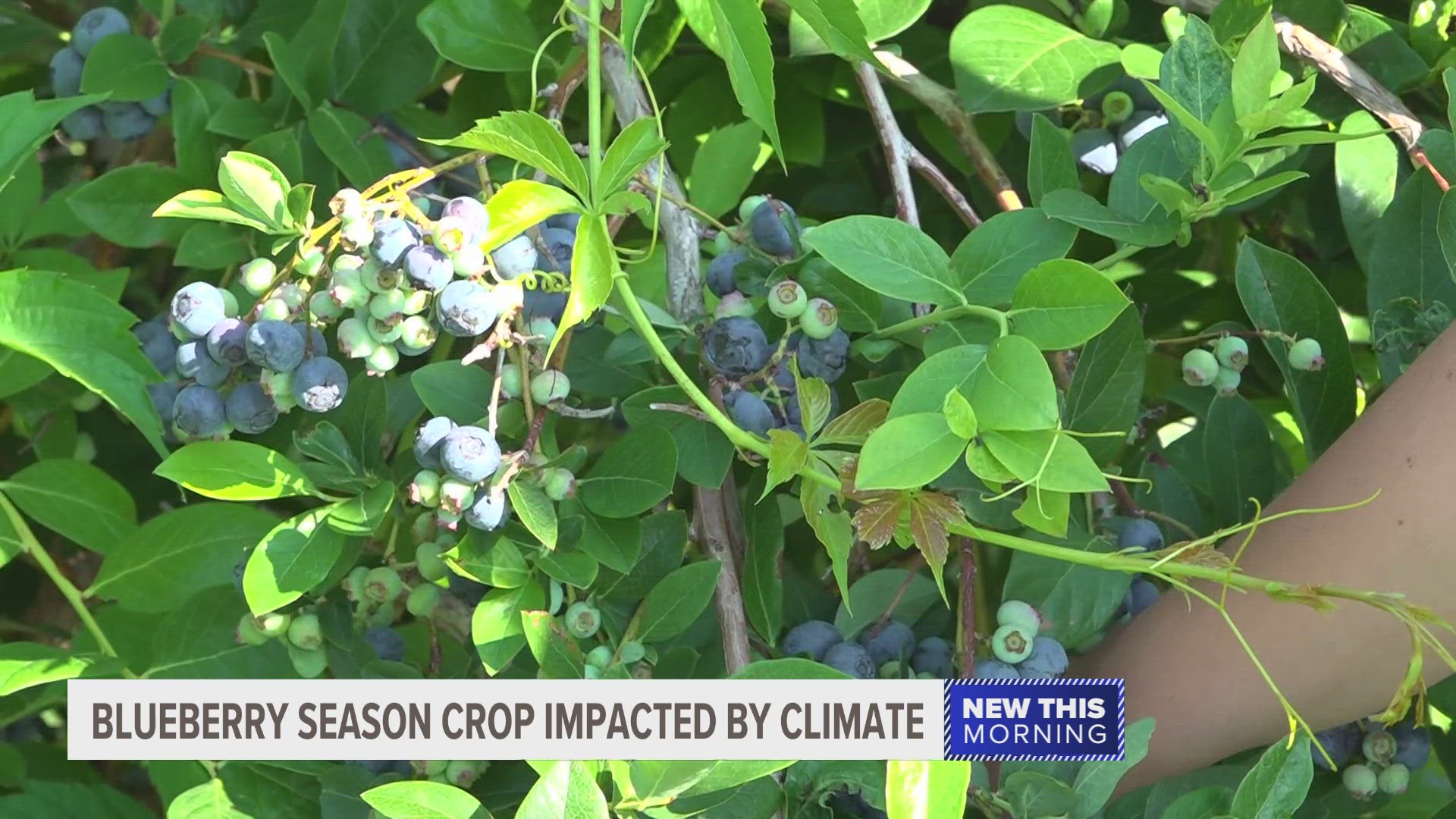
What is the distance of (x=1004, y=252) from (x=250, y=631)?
0.53 m

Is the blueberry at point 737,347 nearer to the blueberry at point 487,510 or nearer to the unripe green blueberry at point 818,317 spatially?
the unripe green blueberry at point 818,317

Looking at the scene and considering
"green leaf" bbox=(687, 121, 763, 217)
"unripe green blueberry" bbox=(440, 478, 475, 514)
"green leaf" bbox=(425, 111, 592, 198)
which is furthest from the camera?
"green leaf" bbox=(687, 121, 763, 217)

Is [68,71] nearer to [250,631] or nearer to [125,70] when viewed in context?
[125,70]

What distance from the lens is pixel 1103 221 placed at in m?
0.72

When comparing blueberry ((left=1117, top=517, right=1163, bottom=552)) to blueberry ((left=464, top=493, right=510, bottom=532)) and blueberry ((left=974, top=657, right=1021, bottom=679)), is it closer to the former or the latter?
blueberry ((left=974, top=657, right=1021, bottom=679))

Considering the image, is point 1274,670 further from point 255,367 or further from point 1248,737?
point 255,367

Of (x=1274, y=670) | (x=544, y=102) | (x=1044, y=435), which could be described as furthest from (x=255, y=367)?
(x=1274, y=670)

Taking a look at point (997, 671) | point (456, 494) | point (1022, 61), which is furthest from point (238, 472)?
point (1022, 61)

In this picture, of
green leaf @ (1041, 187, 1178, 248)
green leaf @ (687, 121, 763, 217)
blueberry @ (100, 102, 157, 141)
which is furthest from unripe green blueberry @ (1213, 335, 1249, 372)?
blueberry @ (100, 102, 157, 141)

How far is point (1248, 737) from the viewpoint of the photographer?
30.2 inches

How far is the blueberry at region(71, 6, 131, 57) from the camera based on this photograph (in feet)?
3.52

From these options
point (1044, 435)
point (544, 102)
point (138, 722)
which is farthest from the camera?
point (544, 102)

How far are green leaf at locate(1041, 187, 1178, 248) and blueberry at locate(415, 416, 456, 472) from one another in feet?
1.17

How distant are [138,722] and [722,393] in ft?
1.47
